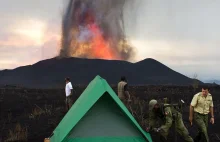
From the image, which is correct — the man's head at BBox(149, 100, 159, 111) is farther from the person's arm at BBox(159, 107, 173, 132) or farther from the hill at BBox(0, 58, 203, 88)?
the hill at BBox(0, 58, 203, 88)

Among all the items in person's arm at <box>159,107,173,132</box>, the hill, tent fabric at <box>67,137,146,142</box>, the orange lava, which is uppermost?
the orange lava

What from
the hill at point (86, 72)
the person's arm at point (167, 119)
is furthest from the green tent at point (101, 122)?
the hill at point (86, 72)

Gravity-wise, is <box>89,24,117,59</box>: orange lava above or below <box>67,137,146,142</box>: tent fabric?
above

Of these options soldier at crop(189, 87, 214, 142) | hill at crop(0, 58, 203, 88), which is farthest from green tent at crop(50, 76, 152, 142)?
hill at crop(0, 58, 203, 88)

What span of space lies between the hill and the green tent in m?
59.5

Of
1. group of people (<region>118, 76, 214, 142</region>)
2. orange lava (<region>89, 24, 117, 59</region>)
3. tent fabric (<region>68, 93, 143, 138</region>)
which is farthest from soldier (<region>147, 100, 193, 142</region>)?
orange lava (<region>89, 24, 117, 59</region>)

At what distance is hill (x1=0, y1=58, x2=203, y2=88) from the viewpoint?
72.8 meters

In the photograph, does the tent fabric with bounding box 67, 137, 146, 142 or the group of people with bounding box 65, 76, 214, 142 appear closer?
the tent fabric with bounding box 67, 137, 146, 142

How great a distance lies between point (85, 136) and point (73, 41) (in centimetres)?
6710

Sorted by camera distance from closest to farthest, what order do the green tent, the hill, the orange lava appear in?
the green tent → the hill → the orange lava

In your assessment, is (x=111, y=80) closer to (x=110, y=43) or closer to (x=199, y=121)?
(x=110, y=43)

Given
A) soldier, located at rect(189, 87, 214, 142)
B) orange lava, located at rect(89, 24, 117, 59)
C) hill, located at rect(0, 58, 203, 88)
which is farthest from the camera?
orange lava, located at rect(89, 24, 117, 59)

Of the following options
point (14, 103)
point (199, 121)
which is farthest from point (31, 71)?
point (199, 121)

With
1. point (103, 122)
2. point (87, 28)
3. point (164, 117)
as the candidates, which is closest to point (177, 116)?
point (164, 117)
